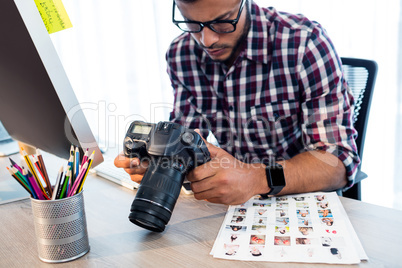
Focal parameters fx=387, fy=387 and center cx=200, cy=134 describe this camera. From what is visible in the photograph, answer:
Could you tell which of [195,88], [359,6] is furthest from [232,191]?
[359,6]

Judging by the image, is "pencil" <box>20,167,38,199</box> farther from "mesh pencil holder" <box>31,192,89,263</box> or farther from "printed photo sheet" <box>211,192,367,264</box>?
"printed photo sheet" <box>211,192,367,264</box>

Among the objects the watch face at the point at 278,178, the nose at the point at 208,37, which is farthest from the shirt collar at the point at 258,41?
the watch face at the point at 278,178

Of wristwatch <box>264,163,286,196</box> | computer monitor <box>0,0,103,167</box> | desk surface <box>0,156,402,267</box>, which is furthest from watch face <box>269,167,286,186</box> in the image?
computer monitor <box>0,0,103,167</box>

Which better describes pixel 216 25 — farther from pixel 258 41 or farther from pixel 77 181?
pixel 77 181

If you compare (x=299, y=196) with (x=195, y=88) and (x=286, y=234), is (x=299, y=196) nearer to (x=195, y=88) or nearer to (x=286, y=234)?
(x=286, y=234)

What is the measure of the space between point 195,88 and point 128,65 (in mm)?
1242

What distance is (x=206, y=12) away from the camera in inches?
38.1

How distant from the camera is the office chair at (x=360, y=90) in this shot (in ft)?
3.48

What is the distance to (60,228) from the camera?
0.59 m

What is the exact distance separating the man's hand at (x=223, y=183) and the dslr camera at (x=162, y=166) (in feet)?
0.11

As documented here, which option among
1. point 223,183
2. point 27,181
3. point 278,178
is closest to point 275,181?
point 278,178

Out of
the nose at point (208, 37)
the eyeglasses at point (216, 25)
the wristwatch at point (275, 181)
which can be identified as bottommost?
the wristwatch at point (275, 181)

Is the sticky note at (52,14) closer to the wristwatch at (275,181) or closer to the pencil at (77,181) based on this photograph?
the pencil at (77,181)

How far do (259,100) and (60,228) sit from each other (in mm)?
713
